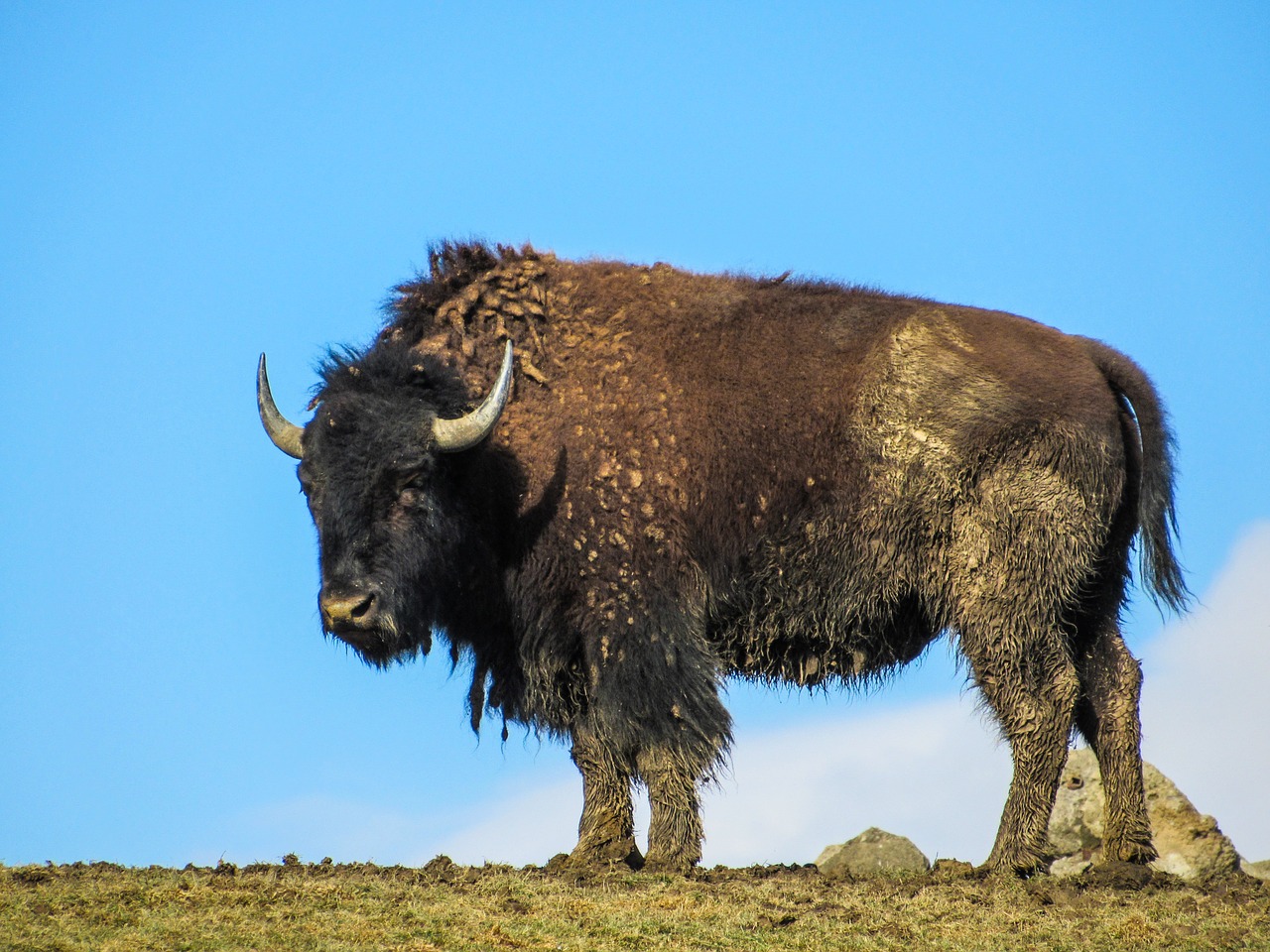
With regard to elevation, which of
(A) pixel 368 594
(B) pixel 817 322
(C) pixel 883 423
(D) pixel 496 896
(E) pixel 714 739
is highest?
(B) pixel 817 322

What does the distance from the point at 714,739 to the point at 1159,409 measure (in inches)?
151

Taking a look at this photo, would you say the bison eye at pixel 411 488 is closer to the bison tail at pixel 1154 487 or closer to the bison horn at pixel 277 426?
the bison horn at pixel 277 426

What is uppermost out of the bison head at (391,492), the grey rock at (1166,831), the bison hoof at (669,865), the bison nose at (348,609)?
the bison head at (391,492)

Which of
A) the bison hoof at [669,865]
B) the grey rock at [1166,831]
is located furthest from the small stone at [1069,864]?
the bison hoof at [669,865]

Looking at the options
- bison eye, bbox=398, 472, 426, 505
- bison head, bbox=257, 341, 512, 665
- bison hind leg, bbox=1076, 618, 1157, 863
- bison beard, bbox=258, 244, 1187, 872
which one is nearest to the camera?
bison head, bbox=257, 341, 512, 665

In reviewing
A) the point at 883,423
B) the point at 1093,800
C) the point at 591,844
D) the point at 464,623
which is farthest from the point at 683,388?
the point at 1093,800

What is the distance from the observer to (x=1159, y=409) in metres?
10.3

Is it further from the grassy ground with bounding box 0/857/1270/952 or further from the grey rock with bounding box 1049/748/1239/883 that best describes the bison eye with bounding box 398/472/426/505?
the grey rock with bounding box 1049/748/1239/883

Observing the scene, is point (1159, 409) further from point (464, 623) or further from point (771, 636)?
point (464, 623)

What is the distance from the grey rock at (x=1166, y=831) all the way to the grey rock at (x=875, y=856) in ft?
4.88

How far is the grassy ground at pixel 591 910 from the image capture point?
295 inches

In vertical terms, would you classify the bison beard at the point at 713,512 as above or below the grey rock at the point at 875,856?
above

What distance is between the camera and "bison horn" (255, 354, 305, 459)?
9.97m

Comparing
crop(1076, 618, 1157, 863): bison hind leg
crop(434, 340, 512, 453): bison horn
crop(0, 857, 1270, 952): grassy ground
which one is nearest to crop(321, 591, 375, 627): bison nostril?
crop(434, 340, 512, 453): bison horn
